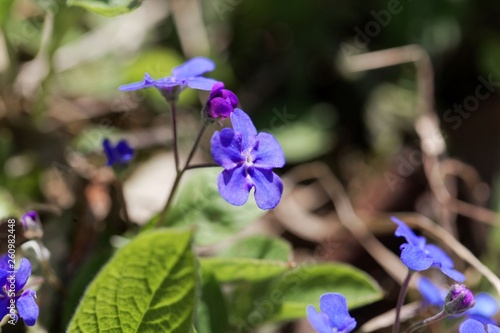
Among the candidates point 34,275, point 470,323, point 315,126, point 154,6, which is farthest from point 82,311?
point 154,6

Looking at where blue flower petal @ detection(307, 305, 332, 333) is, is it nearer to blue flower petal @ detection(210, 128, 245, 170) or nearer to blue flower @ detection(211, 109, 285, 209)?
blue flower @ detection(211, 109, 285, 209)

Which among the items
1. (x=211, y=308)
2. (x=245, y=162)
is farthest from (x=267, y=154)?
(x=211, y=308)

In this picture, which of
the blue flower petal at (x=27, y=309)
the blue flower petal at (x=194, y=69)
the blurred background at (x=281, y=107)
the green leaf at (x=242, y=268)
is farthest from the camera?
the blurred background at (x=281, y=107)

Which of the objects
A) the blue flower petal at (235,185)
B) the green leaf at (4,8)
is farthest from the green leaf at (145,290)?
the green leaf at (4,8)

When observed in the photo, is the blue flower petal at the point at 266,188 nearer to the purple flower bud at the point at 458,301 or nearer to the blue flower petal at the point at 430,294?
the purple flower bud at the point at 458,301

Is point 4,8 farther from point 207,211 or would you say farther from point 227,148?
point 227,148

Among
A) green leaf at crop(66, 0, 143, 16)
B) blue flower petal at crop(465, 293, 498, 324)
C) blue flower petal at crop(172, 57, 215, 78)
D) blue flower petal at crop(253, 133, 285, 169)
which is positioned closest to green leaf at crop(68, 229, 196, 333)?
blue flower petal at crop(253, 133, 285, 169)
